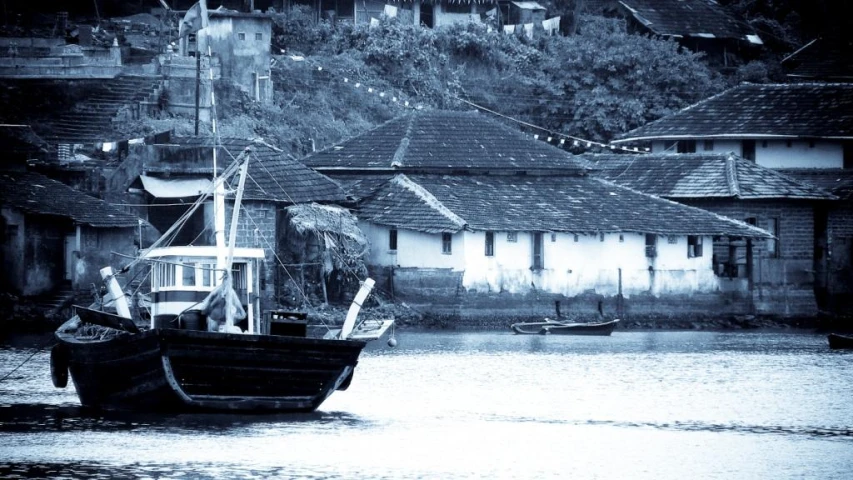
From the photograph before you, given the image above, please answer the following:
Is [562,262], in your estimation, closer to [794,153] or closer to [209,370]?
[794,153]

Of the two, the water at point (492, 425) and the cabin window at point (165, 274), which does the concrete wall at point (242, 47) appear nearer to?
the water at point (492, 425)

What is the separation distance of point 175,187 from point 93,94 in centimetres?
887

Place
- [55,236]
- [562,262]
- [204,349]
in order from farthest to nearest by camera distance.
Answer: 1. [562,262]
2. [55,236]
3. [204,349]

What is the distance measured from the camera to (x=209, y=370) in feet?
104

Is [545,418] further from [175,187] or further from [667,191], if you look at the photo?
[667,191]

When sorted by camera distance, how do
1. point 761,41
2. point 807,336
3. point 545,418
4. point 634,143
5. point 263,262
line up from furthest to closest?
point 761,41, point 634,143, point 807,336, point 263,262, point 545,418

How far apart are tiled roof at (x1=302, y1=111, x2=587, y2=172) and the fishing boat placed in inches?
968

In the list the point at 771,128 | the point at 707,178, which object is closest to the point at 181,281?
the point at 707,178

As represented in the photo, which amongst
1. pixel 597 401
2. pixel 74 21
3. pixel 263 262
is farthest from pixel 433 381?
pixel 74 21

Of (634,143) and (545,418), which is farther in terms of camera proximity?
(634,143)

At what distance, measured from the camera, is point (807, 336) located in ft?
183

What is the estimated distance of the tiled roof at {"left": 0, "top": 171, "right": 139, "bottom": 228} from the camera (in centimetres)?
4966

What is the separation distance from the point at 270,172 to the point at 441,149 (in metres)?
8.63

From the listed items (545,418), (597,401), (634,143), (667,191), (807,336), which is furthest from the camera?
(634,143)
